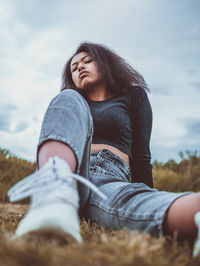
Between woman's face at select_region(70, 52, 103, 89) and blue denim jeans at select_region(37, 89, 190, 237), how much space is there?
2.22ft

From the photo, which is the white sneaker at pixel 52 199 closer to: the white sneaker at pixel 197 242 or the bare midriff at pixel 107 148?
the white sneaker at pixel 197 242

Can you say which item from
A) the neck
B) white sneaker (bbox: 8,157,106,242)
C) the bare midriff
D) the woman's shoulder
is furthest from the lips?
white sneaker (bbox: 8,157,106,242)

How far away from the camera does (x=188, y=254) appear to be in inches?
24.3

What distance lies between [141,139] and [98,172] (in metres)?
0.48

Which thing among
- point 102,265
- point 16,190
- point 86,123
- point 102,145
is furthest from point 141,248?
point 102,145

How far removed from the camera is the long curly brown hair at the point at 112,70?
1684 mm

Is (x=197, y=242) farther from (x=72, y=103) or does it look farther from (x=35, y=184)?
(x=72, y=103)

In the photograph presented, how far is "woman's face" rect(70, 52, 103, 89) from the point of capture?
63.7 inches

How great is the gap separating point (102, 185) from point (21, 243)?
559mm

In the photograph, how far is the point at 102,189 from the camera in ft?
3.27

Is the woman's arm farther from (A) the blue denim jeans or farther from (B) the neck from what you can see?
(A) the blue denim jeans

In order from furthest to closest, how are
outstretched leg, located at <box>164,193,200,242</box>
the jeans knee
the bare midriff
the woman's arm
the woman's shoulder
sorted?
the woman's shoulder
the woman's arm
the bare midriff
the jeans knee
outstretched leg, located at <box>164,193,200,242</box>

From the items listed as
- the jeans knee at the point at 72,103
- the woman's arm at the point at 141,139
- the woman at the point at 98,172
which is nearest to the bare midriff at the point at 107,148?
the woman at the point at 98,172

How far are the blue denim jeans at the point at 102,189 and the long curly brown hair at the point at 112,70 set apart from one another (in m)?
0.76
